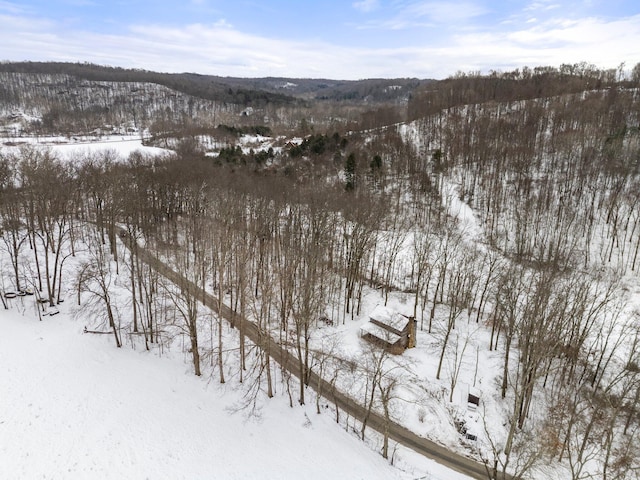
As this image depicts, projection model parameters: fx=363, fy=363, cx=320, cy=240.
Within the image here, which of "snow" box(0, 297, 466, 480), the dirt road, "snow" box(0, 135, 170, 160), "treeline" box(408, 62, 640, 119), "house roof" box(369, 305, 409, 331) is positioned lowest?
the dirt road

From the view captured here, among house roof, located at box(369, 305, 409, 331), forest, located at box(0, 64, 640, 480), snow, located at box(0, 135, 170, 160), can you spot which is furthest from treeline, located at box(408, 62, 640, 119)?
house roof, located at box(369, 305, 409, 331)

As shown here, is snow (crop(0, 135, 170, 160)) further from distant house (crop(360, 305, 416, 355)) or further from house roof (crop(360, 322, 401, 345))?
distant house (crop(360, 305, 416, 355))

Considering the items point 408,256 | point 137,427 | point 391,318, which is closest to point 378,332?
point 391,318

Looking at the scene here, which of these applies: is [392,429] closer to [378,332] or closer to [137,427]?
[378,332]

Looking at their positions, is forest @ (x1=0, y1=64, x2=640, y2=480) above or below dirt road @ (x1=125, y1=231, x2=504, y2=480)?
above

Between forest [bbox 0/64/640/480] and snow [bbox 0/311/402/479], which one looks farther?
forest [bbox 0/64/640/480]
